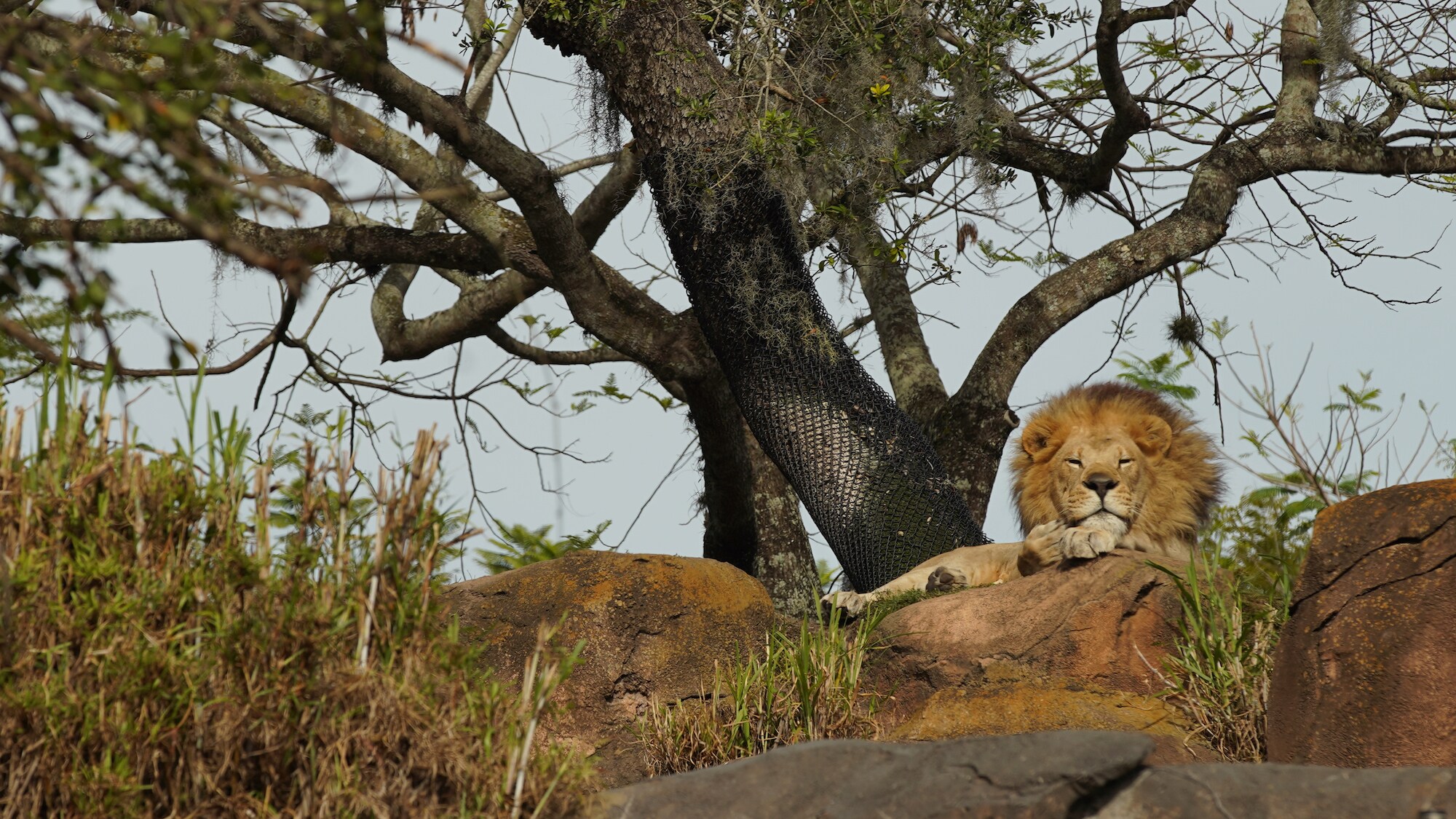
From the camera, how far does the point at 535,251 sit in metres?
8.21

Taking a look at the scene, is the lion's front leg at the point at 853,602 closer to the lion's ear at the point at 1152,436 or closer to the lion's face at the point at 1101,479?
the lion's face at the point at 1101,479

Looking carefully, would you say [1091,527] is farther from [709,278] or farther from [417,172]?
[417,172]

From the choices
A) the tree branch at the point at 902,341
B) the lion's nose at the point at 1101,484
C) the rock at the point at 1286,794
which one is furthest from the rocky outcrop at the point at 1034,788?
the tree branch at the point at 902,341

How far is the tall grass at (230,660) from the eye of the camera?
345 centimetres

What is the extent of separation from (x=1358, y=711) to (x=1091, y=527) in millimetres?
1658

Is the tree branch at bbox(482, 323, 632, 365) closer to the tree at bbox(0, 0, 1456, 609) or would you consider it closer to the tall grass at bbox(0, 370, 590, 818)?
the tree at bbox(0, 0, 1456, 609)

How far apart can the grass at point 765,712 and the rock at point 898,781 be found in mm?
1156

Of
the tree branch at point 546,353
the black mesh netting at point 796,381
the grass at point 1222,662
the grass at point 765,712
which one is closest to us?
the grass at point 1222,662

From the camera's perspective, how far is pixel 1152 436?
6379 millimetres

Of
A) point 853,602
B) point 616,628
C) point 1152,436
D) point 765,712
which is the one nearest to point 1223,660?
point 1152,436

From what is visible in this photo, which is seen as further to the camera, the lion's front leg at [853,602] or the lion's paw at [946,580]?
the lion's paw at [946,580]

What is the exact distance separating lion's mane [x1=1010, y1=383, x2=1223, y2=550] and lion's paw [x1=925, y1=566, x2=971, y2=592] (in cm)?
39

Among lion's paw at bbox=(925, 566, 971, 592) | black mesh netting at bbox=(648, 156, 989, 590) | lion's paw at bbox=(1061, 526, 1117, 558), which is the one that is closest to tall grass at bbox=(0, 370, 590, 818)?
lion's paw at bbox=(1061, 526, 1117, 558)

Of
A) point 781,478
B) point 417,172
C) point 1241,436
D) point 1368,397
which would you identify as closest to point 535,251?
point 417,172
